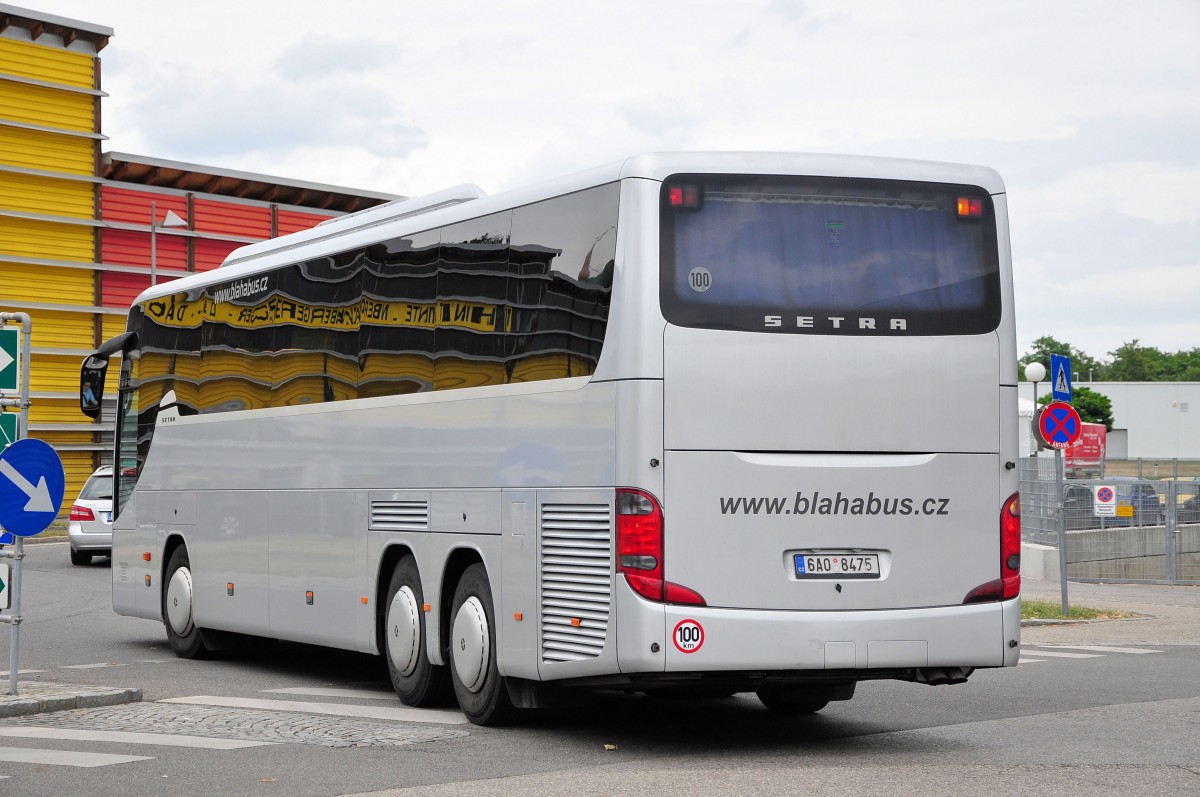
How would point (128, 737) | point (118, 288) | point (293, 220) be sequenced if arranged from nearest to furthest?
point (128, 737), point (118, 288), point (293, 220)

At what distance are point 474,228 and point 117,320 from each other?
41.9 m

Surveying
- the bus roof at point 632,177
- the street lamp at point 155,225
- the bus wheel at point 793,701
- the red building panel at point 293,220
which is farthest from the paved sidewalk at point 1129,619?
the red building panel at point 293,220

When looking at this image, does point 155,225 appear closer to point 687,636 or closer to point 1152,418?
point 687,636

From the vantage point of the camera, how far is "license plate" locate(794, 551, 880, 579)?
9.80m

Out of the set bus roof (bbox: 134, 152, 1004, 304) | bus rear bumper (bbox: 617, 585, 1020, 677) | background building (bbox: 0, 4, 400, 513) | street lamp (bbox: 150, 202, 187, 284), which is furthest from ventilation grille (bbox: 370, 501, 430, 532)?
background building (bbox: 0, 4, 400, 513)

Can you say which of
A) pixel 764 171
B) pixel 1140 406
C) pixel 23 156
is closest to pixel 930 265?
pixel 764 171

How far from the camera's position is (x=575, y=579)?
33.1 ft

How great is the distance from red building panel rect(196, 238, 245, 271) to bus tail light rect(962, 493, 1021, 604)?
148 feet

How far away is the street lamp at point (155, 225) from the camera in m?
47.8

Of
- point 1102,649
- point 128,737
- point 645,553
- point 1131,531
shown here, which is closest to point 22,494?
point 128,737

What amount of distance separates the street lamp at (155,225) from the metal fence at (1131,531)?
82.2ft

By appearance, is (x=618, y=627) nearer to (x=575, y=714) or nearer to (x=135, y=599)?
(x=575, y=714)

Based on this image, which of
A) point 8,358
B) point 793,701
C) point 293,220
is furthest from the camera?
point 293,220

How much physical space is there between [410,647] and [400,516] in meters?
0.92
